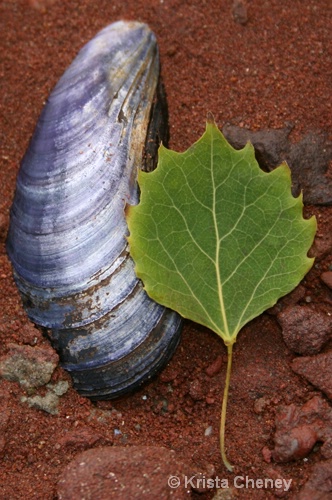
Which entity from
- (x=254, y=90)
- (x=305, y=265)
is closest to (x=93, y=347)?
(x=305, y=265)

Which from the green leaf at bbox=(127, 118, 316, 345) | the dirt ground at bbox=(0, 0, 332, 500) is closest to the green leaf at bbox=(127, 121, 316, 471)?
the green leaf at bbox=(127, 118, 316, 345)

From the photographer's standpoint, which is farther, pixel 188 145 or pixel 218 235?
pixel 188 145

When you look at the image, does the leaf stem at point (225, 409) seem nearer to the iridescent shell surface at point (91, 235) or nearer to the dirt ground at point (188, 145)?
the dirt ground at point (188, 145)

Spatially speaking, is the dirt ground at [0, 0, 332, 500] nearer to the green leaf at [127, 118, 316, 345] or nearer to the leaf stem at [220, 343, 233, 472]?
the leaf stem at [220, 343, 233, 472]

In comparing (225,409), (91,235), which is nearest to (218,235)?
(91,235)

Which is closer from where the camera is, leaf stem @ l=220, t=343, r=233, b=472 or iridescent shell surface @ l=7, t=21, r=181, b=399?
leaf stem @ l=220, t=343, r=233, b=472

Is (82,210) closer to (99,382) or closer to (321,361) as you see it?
(99,382)

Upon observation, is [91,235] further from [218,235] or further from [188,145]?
[188,145]
